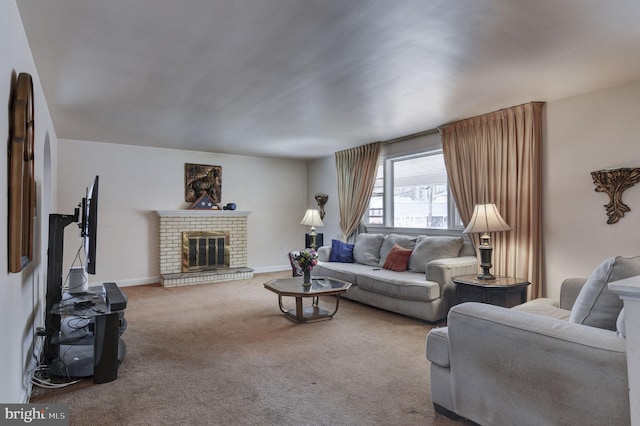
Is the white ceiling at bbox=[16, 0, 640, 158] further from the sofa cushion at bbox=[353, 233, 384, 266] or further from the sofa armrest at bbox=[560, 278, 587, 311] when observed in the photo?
the sofa cushion at bbox=[353, 233, 384, 266]

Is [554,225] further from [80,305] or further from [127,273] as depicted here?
[127,273]

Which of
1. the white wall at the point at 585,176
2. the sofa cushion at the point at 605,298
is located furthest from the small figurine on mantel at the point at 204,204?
the sofa cushion at the point at 605,298

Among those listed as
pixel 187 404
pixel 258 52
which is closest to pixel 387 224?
pixel 258 52

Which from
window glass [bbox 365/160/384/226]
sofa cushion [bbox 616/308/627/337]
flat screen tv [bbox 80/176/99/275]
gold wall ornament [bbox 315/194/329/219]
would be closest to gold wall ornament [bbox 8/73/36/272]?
flat screen tv [bbox 80/176/99/275]

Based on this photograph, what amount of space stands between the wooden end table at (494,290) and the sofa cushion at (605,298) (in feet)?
5.84

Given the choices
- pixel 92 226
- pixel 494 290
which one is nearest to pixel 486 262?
pixel 494 290

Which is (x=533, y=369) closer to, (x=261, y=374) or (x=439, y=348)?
(x=439, y=348)

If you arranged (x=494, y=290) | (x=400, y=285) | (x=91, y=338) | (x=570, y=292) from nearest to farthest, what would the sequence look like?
(x=570, y=292) < (x=91, y=338) < (x=494, y=290) < (x=400, y=285)

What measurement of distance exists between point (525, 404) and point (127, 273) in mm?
6071

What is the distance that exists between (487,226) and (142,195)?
210 inches

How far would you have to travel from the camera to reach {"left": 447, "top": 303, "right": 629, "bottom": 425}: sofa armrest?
4.82 ft

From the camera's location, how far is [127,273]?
6.15 m

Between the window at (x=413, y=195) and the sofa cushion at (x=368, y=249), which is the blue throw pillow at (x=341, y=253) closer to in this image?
the sofa cushion at (x=368, y=249)

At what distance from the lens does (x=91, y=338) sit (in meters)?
3.07
